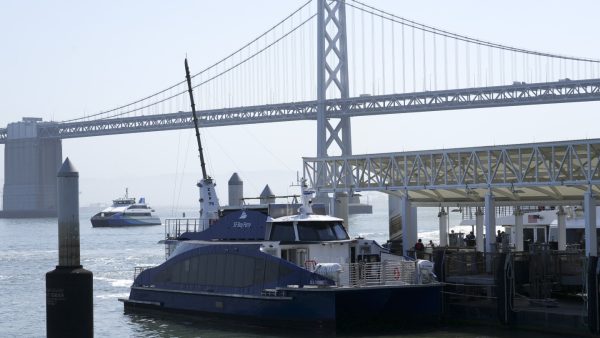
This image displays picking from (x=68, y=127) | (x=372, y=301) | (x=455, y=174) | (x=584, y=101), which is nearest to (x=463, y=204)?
(x=455, y=174)

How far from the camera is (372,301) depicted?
1033 inches

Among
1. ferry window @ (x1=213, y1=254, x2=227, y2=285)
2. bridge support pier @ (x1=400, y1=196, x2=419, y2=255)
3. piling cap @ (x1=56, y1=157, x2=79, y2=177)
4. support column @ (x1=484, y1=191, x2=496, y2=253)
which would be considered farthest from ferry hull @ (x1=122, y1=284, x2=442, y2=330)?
piling cap @ (x1=56, y1=157, x2=79, y2=177)

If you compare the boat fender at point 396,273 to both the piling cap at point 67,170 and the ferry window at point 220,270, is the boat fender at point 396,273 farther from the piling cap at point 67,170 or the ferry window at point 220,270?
the piling cap at point 67,170

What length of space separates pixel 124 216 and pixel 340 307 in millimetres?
103588

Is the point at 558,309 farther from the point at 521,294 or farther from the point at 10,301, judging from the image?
the point at 10,301

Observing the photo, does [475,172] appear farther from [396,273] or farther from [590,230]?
[396,273]

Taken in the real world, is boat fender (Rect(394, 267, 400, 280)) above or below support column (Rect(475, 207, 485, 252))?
below

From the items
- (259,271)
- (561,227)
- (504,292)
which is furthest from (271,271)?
(561,227)

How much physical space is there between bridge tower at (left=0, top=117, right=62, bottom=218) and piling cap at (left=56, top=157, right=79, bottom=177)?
13331cm

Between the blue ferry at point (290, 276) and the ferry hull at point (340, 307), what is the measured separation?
2cm

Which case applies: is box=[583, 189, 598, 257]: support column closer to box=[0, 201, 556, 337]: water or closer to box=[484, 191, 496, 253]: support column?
box=[484, 191, 496, 253]: support column

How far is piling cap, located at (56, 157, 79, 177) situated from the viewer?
20.1 metres

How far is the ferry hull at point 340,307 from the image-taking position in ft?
85.2

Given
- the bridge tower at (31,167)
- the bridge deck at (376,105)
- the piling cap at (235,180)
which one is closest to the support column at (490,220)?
the piling cap at (235,180)
